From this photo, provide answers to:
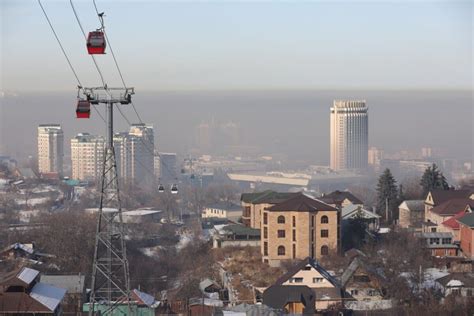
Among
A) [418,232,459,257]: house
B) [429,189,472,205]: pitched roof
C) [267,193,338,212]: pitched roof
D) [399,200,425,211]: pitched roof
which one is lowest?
[418,232,459,257]: house

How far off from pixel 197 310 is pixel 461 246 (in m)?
3.92

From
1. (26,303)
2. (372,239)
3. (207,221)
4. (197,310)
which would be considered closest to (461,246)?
(372,239)

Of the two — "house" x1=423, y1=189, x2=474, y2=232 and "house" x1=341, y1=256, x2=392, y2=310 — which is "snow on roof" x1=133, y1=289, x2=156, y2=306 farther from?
"house" x1=423, y1=189, x2=474, y2=232

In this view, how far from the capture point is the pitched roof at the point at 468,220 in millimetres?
11580

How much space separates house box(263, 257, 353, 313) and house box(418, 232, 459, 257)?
6.30 ft

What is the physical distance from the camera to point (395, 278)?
9.79 meters

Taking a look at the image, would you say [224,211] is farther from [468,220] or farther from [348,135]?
[348,135]

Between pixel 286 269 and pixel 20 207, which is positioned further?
pixel 20 207

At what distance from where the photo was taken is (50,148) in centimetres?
3688

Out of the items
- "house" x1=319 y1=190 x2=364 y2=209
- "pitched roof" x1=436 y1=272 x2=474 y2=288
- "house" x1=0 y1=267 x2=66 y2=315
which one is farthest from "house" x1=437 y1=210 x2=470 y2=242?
"house" x1=0 y1=267 x2=66 y2=315

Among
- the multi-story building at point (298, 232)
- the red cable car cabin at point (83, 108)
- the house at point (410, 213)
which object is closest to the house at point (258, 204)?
the multi-story building at point (298, 232)

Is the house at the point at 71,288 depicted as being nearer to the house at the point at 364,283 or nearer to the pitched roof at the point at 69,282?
the pitched roof at the point at 69,282

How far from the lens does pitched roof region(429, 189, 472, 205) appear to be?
1373cm

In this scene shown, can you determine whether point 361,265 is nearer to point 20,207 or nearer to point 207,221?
point 207,221
